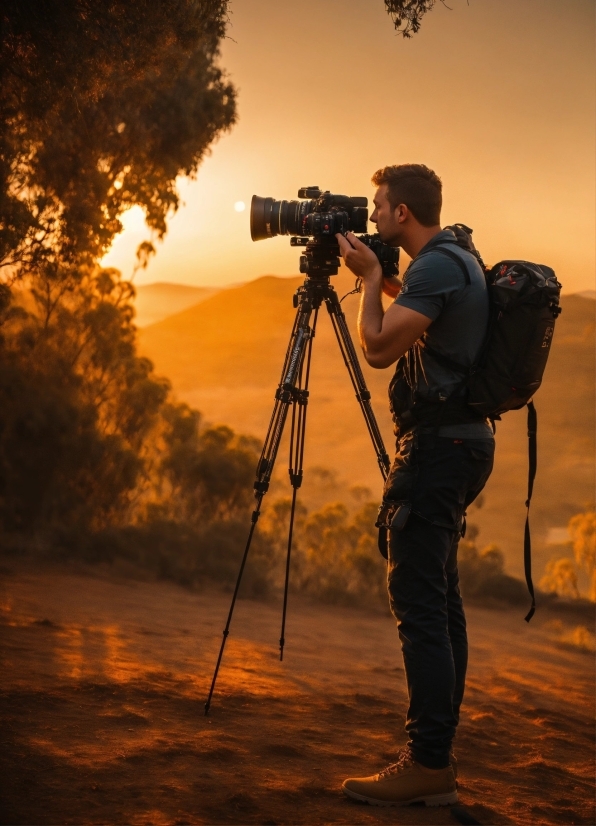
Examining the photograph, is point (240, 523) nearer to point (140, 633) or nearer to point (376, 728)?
point (140, 633)

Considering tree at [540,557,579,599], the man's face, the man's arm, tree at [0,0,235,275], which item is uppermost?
tree at [0,0,235,275]

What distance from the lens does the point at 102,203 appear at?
24.2ft

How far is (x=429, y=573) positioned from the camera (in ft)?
7.73

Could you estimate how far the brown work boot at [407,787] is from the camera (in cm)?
234

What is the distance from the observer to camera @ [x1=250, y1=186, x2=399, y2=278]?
2943mm

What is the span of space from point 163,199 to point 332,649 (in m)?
5.02

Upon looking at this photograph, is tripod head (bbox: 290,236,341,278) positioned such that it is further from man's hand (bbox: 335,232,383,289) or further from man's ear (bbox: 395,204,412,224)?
man's ear (bbox: 395,204,412,224)

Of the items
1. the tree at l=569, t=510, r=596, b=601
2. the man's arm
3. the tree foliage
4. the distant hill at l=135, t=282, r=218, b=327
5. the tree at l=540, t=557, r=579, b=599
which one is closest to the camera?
the man's arm

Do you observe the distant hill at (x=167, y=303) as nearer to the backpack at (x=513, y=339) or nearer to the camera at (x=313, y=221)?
the camera at (x=313, y=221)

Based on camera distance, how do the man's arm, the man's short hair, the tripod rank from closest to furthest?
the man's arm → the man's short hair → the tripod

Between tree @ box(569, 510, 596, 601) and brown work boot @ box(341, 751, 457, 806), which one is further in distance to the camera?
tree @ box(569, 510, 596, 601)

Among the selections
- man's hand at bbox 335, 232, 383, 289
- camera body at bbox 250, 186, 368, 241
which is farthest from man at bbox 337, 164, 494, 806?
camera body at bbox 250, 186, 368, 241

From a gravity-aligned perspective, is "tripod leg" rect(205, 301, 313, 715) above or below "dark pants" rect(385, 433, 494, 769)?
above

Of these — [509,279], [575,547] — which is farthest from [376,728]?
[575,547]
